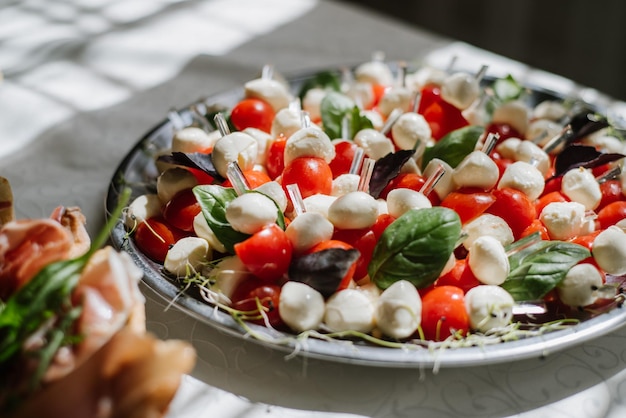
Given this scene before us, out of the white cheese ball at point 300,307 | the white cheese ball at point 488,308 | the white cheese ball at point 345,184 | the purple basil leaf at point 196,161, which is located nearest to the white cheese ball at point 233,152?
the purple basil leaf at point 196,161

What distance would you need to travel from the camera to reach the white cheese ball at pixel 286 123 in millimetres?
909

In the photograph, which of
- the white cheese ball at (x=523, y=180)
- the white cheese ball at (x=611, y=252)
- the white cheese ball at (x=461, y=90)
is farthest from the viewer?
the white cheese ball at (x=461, y=90)

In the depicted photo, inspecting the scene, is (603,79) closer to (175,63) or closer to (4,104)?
(175,63)

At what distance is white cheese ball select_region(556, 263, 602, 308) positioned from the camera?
689mm

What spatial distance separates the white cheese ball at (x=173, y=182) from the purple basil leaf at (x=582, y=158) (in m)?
0.47

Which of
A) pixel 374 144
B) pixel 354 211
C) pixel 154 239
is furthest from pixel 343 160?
pixel 154 239

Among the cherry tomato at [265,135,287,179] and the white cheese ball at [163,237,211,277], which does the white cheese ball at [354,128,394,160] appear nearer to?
the cherry tomato at [265,135,287,179]

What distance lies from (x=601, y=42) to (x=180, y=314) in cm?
225

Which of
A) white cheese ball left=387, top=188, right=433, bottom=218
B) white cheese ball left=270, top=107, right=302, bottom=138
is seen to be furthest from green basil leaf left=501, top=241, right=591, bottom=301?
white cheese ball left=270, top=107, right=302, bottom=138

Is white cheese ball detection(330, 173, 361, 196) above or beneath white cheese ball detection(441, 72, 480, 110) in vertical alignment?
beneath

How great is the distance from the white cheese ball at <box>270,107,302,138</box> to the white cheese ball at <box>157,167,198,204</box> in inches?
5.8

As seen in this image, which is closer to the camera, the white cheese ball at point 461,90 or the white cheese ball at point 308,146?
the white cheese ball at point 308,146

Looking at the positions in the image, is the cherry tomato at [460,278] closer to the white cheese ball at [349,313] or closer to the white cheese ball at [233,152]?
the white cheese ball at [349,313]

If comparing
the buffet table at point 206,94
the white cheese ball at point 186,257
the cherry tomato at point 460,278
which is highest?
the cherry tomato at point 460,278
